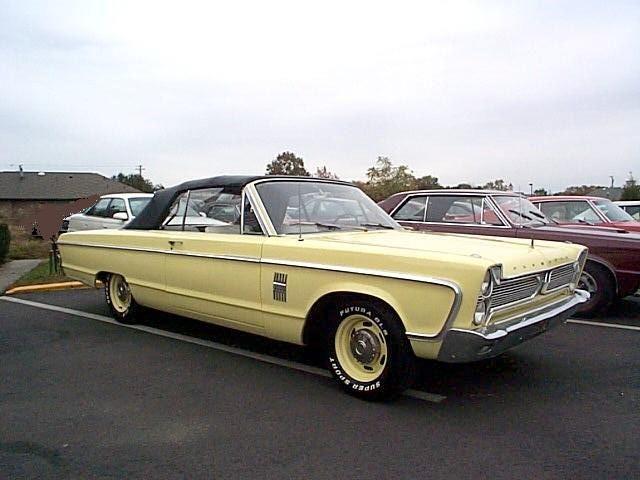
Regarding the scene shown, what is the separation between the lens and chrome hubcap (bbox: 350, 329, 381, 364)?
3.98 meters

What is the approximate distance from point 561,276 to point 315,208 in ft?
6.80

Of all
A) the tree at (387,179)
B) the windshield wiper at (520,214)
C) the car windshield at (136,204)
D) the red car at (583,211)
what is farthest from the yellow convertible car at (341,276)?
the tree at (387,179)

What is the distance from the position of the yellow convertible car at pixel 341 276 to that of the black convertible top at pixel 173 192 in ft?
0.05

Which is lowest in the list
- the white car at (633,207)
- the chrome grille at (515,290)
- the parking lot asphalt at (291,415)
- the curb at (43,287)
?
the parking lot asphalt at (291,415)

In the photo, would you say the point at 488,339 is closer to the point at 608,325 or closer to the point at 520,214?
the point at 608,325

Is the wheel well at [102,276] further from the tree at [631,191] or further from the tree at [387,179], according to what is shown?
the tree at [631,191]

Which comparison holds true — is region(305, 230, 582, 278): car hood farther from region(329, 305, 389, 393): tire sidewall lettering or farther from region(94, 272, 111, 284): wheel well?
region(94, 272, 111, 284): wheel well

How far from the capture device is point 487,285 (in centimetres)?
351

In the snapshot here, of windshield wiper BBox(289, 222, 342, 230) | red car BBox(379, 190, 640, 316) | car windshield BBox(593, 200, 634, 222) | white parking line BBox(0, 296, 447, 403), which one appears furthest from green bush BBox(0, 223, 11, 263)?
car windshield BBox(593, 200, 634, 222)

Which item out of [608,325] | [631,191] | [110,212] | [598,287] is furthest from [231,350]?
[631,191]

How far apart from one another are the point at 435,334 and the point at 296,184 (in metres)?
2.13

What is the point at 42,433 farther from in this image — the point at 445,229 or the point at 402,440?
the point at 445,229

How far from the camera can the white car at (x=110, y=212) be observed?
1233 centimetres

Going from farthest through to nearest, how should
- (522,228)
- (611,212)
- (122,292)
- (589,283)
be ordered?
(611,212) → (522,228) → (589,283) → (122,292)
